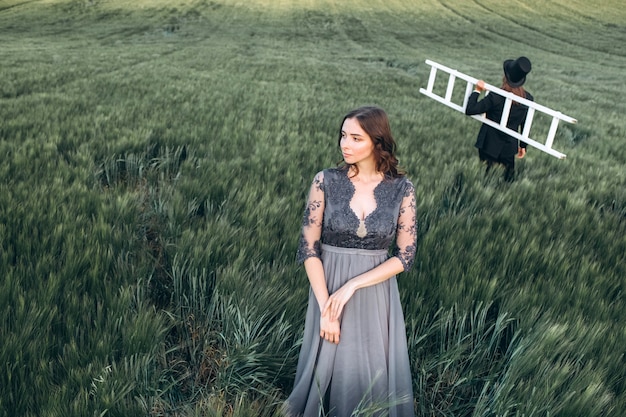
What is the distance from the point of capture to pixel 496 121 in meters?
4.30

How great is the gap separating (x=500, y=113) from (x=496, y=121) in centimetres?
8

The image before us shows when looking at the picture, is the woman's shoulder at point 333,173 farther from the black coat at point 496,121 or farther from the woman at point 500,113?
the black coat at point 496,121

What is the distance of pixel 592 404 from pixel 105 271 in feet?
6.27

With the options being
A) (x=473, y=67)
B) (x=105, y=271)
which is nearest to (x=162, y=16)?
(x=473, y=67)

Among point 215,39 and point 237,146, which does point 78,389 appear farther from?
point 215,39

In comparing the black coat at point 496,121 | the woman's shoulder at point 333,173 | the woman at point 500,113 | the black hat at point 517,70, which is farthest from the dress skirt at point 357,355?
the black hat at point 517,70

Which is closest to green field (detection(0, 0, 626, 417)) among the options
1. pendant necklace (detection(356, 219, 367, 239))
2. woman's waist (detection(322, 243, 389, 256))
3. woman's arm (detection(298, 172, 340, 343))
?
Result: woman's arm (detection(298, 172, 340, 343))

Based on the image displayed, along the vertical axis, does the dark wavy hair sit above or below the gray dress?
above

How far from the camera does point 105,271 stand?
2.13 meters

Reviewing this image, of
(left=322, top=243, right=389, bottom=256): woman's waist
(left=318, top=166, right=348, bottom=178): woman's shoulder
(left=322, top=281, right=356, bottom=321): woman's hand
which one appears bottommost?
(left=322, top=281, right=356, bottom=321): woman's hand

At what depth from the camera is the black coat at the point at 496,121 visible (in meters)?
4.11

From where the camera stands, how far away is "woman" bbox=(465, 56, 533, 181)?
13.1ft

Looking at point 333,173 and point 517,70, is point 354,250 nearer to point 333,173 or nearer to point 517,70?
point 333,173

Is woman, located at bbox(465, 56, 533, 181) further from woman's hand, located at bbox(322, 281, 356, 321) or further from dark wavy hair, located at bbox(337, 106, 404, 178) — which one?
woman's hand, located at bbox(322, 281, 356, 321)
